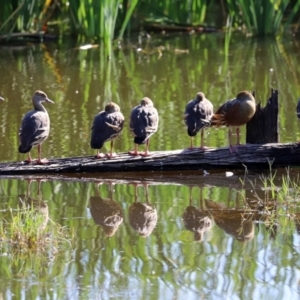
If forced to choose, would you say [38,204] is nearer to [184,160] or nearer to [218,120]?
[184,160]

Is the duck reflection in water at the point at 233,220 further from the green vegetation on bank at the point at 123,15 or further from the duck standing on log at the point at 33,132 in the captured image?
the green vegetation on bank at the point at 123,15

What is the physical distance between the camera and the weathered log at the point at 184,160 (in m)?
9.63

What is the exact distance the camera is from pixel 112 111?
10.3 meters

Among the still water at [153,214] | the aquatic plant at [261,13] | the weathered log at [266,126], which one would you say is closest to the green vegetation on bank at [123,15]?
the aquatic plant at [261,13]

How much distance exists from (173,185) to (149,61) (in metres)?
8.72

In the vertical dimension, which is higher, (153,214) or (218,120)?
(218,120)

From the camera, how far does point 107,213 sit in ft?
28.1

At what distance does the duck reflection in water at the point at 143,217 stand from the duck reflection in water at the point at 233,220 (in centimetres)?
56

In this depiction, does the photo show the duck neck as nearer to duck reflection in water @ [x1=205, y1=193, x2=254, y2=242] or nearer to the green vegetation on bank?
duck reflection in water @ [x1=205, y1=193, x2=254, y2=242]

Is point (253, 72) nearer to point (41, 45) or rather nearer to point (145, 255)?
point (41, 45)

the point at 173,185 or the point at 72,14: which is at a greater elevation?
the point at 72,14

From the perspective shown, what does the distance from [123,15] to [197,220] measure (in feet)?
40.8

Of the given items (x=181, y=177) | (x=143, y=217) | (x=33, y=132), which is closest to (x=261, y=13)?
(x=181, y=177)

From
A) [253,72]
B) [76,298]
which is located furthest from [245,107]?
[253,72]
